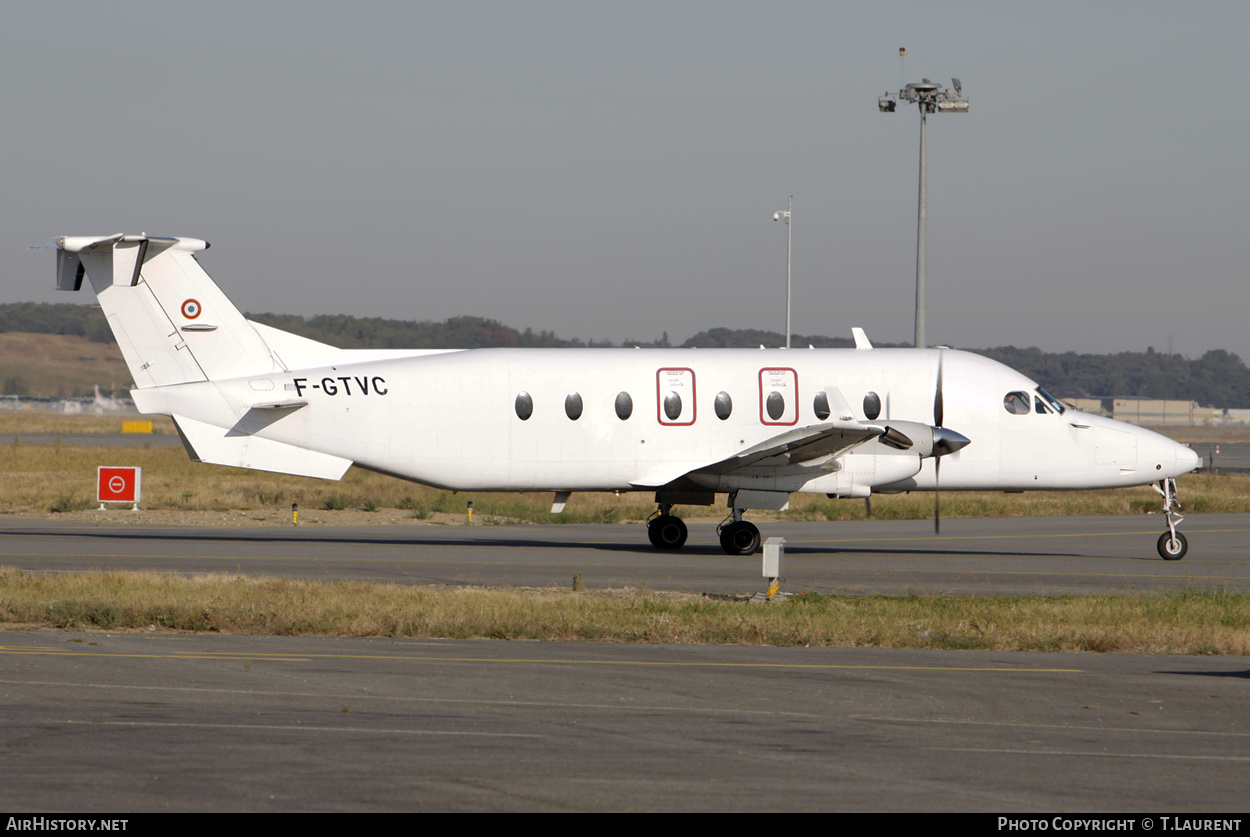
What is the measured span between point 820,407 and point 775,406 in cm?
88

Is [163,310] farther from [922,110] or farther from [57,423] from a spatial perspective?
[57,423]

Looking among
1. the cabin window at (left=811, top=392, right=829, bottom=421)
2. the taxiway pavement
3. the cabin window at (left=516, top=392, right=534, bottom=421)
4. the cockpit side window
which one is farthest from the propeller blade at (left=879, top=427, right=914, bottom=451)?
the cabin window at (left=516, top=392, right=534, bottom=421)

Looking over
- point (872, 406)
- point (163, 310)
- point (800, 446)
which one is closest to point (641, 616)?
point (800, 446)

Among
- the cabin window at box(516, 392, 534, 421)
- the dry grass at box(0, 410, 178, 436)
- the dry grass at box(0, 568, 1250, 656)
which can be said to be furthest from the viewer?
the dry grass at box(0, 410, 178, 436)

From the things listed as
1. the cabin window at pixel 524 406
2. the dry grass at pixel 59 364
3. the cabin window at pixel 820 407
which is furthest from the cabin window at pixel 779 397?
the dry grass at pixel 59 364

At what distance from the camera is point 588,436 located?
23.1 meters

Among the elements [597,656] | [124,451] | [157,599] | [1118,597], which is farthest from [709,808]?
[124,451]

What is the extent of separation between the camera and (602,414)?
2312 centimetres

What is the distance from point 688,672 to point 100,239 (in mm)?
15324

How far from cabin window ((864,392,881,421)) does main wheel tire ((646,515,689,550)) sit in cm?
432

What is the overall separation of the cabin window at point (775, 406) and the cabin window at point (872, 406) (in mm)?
1634

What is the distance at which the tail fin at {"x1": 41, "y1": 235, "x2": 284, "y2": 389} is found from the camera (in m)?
22.0

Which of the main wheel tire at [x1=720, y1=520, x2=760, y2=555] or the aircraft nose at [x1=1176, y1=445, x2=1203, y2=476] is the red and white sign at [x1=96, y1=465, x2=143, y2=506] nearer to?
the main wheel tire at [x1=720, y1=520, x2=760, y2=555]
